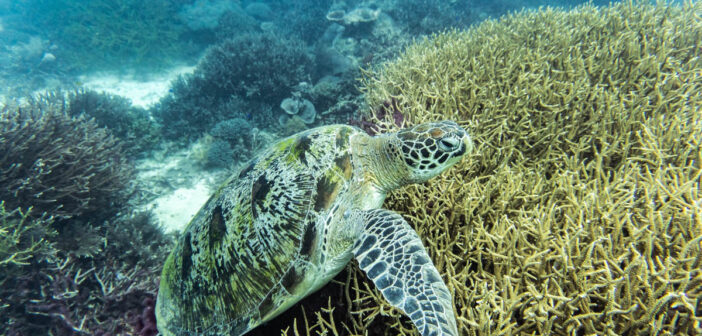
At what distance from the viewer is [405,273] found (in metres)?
1.39

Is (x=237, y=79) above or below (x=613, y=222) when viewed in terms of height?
below

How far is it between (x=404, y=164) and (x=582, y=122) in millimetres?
2061

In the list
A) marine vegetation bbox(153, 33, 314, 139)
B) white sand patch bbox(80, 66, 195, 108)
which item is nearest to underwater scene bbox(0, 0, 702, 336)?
marine vegetation bbox(153, 33, 314, 139)

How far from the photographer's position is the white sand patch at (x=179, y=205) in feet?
14.2

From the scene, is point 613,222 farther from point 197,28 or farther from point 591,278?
point 197,28

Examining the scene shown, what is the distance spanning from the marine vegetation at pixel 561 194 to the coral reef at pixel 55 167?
12.3 ft

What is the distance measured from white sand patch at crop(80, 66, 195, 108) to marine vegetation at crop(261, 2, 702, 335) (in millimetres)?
8455

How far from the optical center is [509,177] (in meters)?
1.99

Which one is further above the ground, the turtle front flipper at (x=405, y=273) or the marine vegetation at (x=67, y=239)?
the turtle front flipper at (x=405, y=273)

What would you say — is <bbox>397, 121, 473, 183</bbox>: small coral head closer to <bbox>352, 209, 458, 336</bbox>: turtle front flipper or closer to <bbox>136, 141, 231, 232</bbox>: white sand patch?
<bbox>352, 209, 458, 336</bbox>: turtle front flipper

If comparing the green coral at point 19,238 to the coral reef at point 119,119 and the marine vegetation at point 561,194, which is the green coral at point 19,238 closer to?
the coral reef at point 119,119

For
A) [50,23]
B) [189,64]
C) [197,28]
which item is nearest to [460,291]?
[189,64]

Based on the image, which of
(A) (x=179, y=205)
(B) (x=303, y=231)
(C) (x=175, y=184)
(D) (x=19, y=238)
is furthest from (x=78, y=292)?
(B) (x=303, y=231)

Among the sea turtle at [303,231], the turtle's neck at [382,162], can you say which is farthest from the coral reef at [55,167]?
the turtle's neck at [382,162]
